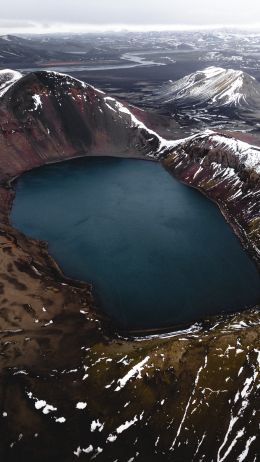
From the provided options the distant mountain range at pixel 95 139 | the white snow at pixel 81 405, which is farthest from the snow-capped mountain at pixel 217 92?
the white snow at pixel 81 405

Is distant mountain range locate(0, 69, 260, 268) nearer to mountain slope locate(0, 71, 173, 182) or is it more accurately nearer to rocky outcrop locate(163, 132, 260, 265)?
mountain slope locate(0, 71, 173, 182)

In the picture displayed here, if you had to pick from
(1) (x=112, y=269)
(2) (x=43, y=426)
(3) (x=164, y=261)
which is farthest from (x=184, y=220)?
(2) (x=43, y=426)

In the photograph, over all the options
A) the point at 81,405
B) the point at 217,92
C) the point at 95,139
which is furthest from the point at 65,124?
the point at 217,92

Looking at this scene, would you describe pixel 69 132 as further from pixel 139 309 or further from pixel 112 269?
pixel 139 309

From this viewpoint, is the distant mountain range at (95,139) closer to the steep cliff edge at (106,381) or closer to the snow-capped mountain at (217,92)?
the steep cliff edge at (106,381)

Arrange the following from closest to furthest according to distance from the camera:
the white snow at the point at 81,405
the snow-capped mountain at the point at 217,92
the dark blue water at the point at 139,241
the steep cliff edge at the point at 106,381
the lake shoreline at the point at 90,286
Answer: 1. the steep cliff edge at the point at 106,381
2. the white snow at the point at 81,405
3. the lake shoreline at the point at 90,286
4. the dark blue water at the point at 139,241
5. the snow-capped mountain at the point at 217,92

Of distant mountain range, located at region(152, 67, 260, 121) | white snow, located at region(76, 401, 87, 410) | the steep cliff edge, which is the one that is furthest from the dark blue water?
distant mountain range, located at region(152, 67, 260, 121)
